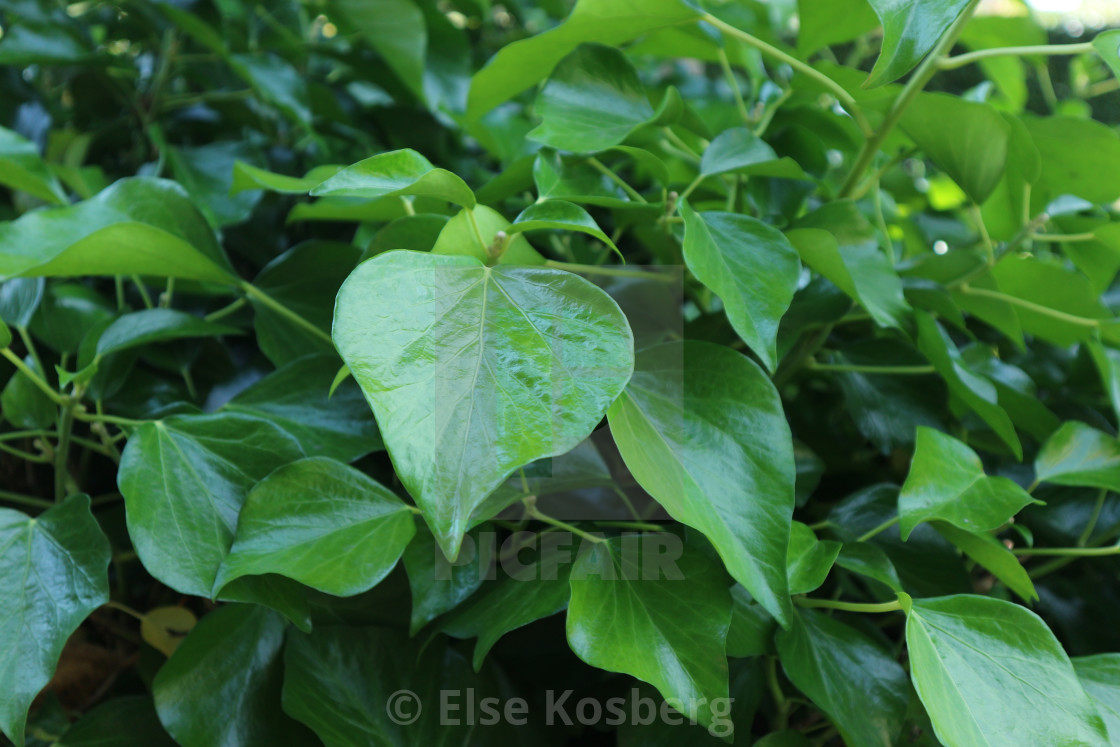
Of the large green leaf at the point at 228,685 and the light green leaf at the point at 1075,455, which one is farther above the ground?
the light green leaf at the point at 1075,455

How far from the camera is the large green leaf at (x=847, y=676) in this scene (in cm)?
27

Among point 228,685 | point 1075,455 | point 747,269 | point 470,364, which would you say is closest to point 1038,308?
point 1075,455

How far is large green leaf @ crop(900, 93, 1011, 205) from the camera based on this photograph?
0.32 metres

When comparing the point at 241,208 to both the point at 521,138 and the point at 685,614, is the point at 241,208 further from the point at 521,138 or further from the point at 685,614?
the point at 685,614

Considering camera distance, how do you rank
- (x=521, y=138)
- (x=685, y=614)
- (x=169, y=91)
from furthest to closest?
(x=169, y=91)
(x=521, y=138)
(x=685, y=614)

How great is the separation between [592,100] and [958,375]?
20 centimetres

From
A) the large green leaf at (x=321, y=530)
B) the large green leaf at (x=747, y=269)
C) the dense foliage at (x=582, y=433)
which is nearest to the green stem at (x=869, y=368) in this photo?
the dense foliage at (x=582, y=433)

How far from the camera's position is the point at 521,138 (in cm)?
48

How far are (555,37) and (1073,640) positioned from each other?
1.26ft

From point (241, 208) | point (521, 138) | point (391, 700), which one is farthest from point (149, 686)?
point (521, 138)

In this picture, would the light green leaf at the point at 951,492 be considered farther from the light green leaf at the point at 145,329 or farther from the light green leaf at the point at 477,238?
the light green leaf at the point at 145,329

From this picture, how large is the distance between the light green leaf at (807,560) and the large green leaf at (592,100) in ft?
0.55

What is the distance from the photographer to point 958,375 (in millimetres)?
310

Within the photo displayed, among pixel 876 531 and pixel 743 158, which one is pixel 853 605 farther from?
pixel 743 158
